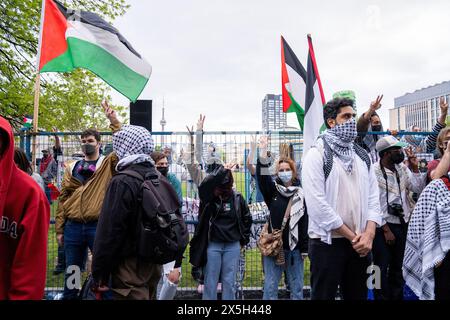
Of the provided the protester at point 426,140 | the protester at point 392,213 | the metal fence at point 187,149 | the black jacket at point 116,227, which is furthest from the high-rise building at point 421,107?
the black jacket at point 116,227

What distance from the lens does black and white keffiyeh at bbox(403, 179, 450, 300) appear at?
11.9 ft

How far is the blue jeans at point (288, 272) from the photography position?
17.1ft

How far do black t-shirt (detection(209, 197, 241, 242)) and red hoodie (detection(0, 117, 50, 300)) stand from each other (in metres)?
2.85

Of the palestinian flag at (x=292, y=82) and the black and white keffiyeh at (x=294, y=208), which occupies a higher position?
the palestinian flag at (x=292, y=82)

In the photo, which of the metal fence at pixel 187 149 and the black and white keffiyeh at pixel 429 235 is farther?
the metal fence at pixel 187 149

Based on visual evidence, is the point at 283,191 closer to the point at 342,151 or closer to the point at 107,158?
the point at 342,151

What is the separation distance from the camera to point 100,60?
6008 millimetres

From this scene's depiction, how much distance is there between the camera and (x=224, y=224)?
5164 millimetres

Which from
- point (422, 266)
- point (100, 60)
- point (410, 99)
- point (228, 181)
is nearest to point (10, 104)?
point (100, 60)

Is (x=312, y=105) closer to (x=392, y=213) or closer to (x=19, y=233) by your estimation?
(x=392, y=213)

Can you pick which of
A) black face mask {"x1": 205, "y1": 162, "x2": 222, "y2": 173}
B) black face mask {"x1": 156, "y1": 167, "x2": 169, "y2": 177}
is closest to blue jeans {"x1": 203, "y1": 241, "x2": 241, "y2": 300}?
black face mask {"x1": 205, "y1": 162, "x2": 222, "y2": 173}

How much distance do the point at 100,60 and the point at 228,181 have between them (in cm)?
264

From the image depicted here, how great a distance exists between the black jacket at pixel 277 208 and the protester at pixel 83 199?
186 centimetres

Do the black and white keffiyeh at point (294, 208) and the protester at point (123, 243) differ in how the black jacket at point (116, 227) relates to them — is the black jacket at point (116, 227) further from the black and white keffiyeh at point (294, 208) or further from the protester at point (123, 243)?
the black and white keffiyeh at point (294, 208)
